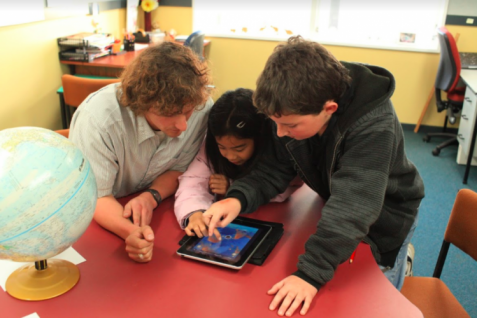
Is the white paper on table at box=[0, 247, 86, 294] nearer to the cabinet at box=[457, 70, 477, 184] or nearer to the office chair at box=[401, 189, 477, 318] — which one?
the office chair at box=[401, 189, 477, 318]

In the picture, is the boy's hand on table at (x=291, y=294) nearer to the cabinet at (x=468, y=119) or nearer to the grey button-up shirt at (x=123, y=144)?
the grey button-up shirt at (x=123, y=144)

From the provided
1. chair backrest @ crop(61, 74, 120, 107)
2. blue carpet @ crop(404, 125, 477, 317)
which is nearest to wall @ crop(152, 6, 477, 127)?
blue carpet @ crop(404, 125, 477, 317)

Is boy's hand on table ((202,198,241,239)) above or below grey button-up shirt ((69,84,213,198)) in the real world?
below

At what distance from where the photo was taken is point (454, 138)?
416 centimetres

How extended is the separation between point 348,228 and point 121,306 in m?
0.55

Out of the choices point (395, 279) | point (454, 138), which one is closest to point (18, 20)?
point (395, 279)

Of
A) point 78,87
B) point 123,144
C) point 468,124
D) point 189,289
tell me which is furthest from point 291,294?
point 468,124

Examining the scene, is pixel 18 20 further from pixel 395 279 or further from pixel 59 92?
pixel 395 279

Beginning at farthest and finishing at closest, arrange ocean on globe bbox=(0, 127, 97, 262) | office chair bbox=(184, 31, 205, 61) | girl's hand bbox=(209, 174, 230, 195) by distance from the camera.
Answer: office chair bbox=(184, 31, 205, 61) < girl's hand bbox=(209, 174, 230, 195) < ocean on globe bbox=(0, 127, 97, 262)

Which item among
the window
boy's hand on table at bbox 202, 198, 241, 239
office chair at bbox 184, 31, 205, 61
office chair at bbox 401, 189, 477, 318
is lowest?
office chair at bbox 401, 189, 477, 318

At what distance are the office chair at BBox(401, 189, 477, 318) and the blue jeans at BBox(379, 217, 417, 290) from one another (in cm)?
4

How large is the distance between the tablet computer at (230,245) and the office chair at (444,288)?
1.87 feet

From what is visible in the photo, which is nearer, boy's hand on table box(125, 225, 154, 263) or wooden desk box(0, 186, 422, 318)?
wooden desk box(0, 186, 422, 318)

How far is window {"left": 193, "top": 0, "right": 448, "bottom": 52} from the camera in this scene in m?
4.52
